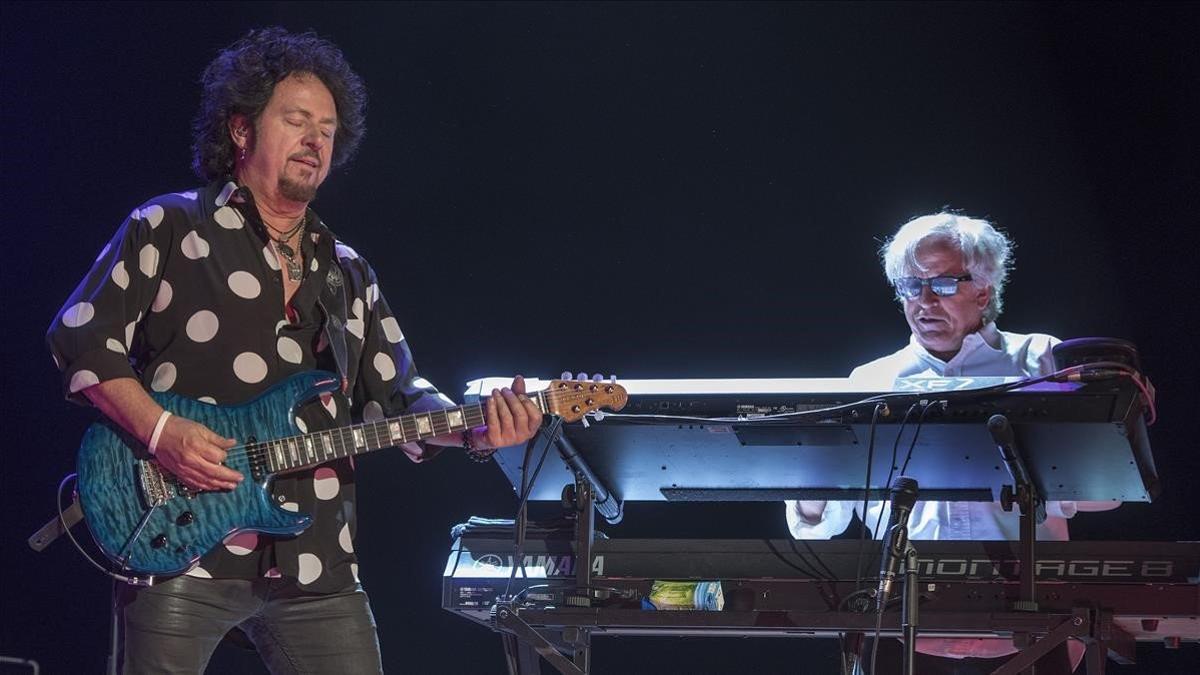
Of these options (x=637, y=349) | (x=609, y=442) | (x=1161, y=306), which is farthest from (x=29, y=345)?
(x=1161, y=306)

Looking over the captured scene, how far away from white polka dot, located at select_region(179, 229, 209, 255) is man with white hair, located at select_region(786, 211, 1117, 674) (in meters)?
2.03

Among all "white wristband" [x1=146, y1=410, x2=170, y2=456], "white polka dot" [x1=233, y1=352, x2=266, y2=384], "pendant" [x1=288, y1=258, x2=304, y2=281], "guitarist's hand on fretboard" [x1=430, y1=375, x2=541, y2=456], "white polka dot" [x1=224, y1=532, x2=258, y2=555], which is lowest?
"white polka dot" [x1=224, y1=532, x2=258, y2=555]

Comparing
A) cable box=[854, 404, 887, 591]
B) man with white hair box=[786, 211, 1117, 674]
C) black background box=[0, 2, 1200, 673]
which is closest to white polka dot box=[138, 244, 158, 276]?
cable box=[854, 404, 887, 591]

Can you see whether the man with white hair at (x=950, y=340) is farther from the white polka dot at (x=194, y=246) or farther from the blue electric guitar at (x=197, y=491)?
the white polka dot at (x=194, y=246)

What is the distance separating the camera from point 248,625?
2990 mm

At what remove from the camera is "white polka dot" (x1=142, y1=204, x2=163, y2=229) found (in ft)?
9.66

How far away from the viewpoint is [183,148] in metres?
5.83

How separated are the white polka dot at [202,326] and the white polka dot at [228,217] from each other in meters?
0.28

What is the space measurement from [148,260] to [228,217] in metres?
0.27

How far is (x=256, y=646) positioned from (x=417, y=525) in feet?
8.56

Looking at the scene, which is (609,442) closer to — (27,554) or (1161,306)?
(1161,306)

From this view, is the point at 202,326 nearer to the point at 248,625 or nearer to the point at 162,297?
the point at 162,297

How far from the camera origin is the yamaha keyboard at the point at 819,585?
9.59ft

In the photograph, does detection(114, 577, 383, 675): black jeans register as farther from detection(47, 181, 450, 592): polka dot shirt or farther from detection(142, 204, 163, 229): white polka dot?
detection(142, 204, 163, 229): white polka dot
